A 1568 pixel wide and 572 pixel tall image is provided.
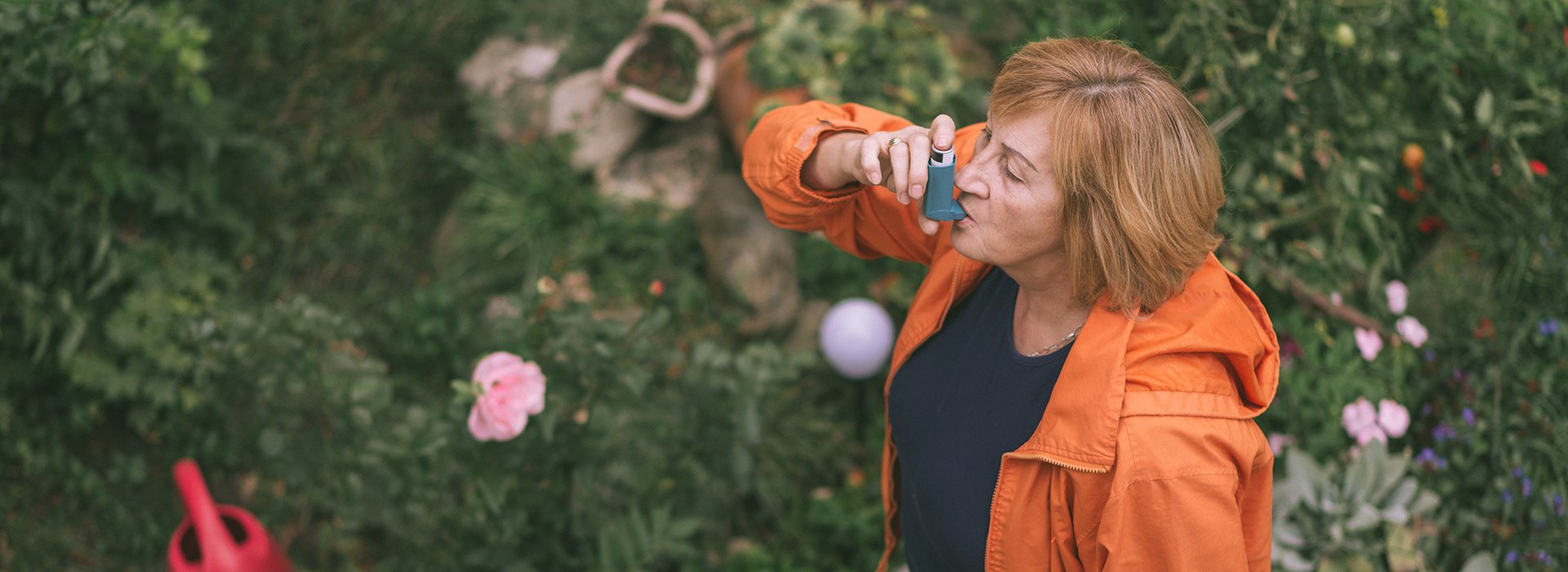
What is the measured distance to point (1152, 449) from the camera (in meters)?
1.18

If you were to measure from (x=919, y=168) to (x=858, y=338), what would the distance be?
59.4 inches

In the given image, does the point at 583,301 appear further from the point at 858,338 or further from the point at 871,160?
the point at 871,160

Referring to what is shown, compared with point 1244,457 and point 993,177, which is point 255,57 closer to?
point 993,177

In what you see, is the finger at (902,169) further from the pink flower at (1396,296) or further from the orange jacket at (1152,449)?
the pink flower at (1396,296)

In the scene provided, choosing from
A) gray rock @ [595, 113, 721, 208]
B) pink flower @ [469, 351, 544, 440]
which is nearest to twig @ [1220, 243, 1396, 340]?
pink flower @ [469, 351, 544, 440]

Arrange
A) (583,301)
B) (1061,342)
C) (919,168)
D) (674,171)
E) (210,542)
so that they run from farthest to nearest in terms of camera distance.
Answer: (674,171) → (583,301) → (210,542) → (1061,342) → (919,168)

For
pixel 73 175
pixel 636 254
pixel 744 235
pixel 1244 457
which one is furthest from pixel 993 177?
pixel 73 175

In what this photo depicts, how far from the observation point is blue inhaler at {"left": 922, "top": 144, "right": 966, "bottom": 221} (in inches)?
49.1

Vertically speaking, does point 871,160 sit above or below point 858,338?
above

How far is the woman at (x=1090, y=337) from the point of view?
1.20 meters

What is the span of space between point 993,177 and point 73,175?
255 centimetres

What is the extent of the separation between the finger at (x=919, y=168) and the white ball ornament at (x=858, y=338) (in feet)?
4.88

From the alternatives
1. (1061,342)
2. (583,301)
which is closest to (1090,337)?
(1061,342)

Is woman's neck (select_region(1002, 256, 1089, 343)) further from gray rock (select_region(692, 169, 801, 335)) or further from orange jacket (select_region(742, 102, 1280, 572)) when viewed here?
gray rock (select_region(692, 169, 801, 335))
